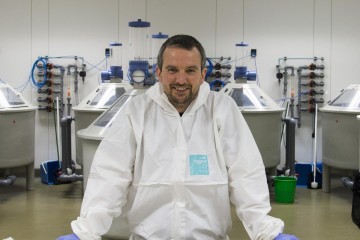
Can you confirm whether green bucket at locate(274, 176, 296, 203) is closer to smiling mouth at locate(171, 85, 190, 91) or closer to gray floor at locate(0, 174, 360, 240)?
gray floor at locate(0, 174, 360, 240)

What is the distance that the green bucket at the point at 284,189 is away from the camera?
477 cm

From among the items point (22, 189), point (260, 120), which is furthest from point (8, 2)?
point (260, 120)

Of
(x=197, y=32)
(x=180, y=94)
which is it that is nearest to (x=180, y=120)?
(x=180, y=94)

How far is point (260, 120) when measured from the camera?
16.0 ft

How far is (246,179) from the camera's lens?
5.95 ft

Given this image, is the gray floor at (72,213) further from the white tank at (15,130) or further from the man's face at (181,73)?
the man's face at (181,73)

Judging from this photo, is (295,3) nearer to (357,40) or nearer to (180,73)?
(357,40)

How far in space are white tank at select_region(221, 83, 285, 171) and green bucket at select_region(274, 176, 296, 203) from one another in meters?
0.25

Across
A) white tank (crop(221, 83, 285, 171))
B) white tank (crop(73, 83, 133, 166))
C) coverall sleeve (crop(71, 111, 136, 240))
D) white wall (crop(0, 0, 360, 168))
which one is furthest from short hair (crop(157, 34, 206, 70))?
white wall (crop(0, 0, 360, 168))

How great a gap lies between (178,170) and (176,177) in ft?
0.09

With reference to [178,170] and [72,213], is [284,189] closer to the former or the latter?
[72,213]

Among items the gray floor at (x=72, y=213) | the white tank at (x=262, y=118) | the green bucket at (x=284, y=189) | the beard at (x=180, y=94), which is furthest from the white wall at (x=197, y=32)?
the beard at (x=180, y=94)

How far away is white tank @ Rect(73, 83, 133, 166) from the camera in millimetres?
4984

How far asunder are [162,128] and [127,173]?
0.22 m
